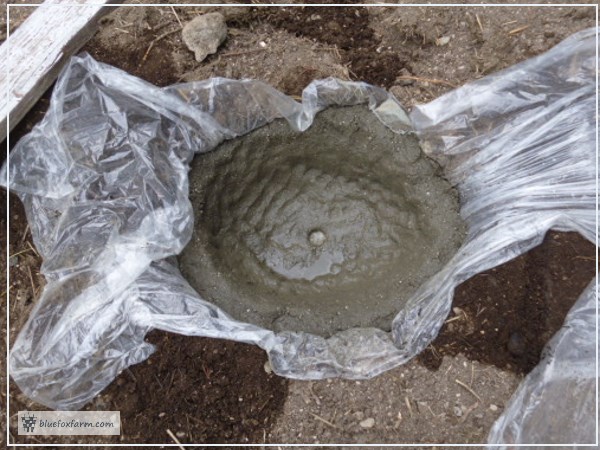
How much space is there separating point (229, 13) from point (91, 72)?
0.39 metres

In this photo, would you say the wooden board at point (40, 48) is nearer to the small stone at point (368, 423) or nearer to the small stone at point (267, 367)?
the small stone at point (267, 367)

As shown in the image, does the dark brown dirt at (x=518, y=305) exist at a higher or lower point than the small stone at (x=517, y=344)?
higher

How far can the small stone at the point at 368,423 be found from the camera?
4.53 feet

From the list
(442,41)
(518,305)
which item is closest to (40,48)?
(442,41)

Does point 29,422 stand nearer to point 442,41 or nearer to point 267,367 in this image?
point 267,367

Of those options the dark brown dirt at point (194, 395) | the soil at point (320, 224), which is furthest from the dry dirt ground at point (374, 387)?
the soil at point (320, 224)

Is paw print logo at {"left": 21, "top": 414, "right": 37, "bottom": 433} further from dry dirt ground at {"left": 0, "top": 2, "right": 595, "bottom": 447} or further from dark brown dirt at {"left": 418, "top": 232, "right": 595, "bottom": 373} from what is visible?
dark brown dirt at {"left": 418, "top": 232, "right": 595, "bottom": 373}

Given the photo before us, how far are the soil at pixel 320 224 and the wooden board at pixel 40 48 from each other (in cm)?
44

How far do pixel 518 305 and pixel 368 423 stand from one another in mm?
452

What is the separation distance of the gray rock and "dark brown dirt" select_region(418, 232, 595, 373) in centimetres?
88

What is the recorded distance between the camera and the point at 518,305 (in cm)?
138

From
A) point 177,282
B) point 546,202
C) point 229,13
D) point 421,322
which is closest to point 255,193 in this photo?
point 177,282

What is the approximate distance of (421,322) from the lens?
55.1 inches

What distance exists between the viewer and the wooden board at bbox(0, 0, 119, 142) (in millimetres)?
1497
